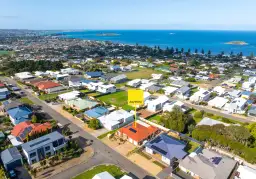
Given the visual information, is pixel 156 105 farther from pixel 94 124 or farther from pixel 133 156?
pixel 133 156

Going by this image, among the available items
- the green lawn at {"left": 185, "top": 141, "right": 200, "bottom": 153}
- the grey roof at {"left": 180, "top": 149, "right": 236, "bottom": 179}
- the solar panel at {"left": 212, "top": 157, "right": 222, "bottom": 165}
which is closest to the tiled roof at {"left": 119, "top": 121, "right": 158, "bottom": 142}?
the green lawn at {"left": 185, "top": 141, "right": 200, "bottom": 153}

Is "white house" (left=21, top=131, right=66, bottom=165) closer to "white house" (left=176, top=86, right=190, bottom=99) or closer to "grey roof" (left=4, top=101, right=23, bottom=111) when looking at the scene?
"grey roof" (left=4, top=101, right=23, bottom=111)

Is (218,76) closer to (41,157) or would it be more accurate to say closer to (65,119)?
(65,119)

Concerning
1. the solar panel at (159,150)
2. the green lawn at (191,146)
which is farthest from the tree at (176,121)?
the solar panel at (159,150)

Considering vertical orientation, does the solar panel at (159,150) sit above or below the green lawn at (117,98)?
above

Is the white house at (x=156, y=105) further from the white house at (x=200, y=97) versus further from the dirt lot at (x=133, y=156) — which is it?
the dirt lot at (x=133, y=156)

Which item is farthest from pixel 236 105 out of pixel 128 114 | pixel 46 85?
pixel 46 85
